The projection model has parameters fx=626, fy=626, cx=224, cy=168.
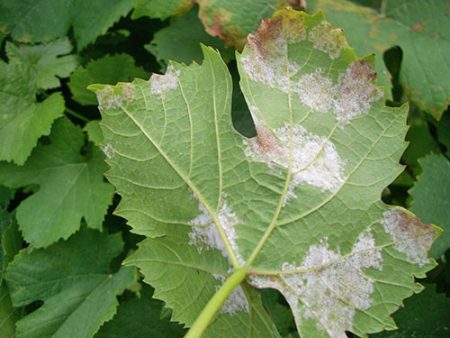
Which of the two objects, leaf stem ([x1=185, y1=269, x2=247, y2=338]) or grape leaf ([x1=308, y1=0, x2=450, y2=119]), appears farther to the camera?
grape leaf ([x1=308, y1=0, x2=450, y2=119])

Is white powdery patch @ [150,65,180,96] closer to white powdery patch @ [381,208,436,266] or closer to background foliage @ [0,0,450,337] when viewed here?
background foliage @ [0,0,450,337]

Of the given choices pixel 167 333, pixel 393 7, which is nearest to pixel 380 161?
pixel 393 7

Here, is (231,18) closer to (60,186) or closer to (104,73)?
(104,73)

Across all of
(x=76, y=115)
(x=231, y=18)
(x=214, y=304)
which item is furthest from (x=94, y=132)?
(x=214, y=304)

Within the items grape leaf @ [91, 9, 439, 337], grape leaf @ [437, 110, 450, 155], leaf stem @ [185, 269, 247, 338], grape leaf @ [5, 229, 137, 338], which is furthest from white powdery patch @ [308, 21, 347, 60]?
grape leaf @ [5, 229, 137, 338]

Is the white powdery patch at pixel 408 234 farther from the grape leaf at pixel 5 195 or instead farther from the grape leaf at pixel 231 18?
the grape leaf at pixel 5 195

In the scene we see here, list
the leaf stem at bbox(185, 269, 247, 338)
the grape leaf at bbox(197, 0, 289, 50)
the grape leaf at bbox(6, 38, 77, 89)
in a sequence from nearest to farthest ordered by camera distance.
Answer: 1. the leaf stem at bbox(185, 269, 247, 338)
2. the grape leaf at bbox(197, 0, 289, 50)
3. the grape leaf at bbox(6, 38, 77, 89)

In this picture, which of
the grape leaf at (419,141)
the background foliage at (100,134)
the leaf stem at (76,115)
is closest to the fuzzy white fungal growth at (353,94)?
the background foliage at (100,134)

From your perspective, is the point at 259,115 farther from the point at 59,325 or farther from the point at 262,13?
the point at 59,325
